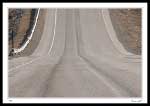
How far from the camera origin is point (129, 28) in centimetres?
6356

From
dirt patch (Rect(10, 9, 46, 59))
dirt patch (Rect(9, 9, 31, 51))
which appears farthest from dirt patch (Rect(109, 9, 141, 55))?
dirt patch (Rect(9, 9, 31, 51))

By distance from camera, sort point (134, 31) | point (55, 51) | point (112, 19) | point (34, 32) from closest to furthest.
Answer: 1. point (55, 51)
2. point (134, 31)
3. point (34, 32)
4. point (112, 19)

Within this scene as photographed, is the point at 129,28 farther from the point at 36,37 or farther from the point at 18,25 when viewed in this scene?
the point at 18,25

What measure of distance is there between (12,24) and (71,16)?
18.7 m

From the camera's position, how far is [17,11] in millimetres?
69438

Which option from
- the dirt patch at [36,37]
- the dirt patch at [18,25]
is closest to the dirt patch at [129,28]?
the dirt patch at [36,37]

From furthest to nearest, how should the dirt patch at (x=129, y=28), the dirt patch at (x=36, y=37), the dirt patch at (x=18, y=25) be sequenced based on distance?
the dirt patch at (x=18, y=25) < the dirt patch at (x=129, y=28) < the dirt patch at (x=36, y=37)

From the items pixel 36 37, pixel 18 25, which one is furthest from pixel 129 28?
pixel 18 25

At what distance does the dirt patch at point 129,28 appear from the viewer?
5790 cm

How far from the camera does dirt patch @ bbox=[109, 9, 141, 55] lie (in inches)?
2280

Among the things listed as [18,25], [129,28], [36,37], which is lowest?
[36,37]

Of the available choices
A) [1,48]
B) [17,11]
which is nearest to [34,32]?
[17,11]

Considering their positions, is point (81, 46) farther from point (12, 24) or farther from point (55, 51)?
point (12, 24)

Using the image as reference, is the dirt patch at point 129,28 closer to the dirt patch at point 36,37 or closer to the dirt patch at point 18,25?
the dirt patch at point 36,37
